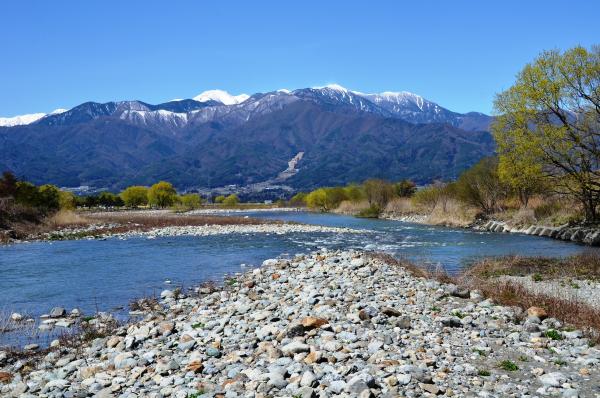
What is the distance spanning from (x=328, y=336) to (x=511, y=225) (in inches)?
1803

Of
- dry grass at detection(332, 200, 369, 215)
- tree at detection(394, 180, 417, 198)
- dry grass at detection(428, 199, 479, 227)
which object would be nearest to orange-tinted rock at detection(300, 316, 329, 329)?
dry grass at detection(428, 199, 479, 227)

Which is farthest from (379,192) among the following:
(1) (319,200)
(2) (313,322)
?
(2) (313,322)

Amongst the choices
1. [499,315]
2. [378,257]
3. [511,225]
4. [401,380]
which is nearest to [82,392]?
[401,380]

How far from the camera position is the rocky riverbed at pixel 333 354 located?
8.58 meters

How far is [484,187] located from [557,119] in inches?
1092

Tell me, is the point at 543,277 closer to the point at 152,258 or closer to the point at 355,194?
the point at 152,258

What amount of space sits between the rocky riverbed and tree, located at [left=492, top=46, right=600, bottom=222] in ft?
77.4

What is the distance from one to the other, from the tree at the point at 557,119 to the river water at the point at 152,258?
597 centimetres

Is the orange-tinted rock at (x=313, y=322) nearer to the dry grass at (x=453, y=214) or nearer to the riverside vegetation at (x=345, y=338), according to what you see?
the riverside vegetation at (x=345, y=338)

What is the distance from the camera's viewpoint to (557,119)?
3603 centimetres

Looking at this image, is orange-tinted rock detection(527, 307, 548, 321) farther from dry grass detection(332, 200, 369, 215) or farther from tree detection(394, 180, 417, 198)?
dry grass detection(332, 200, 369, 215)

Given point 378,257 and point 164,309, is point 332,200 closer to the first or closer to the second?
point 378,257

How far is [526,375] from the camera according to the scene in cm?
891

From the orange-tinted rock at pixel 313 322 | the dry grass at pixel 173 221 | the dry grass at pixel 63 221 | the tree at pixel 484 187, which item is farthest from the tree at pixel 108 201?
the orange-tinted rock at pixel 313 322
